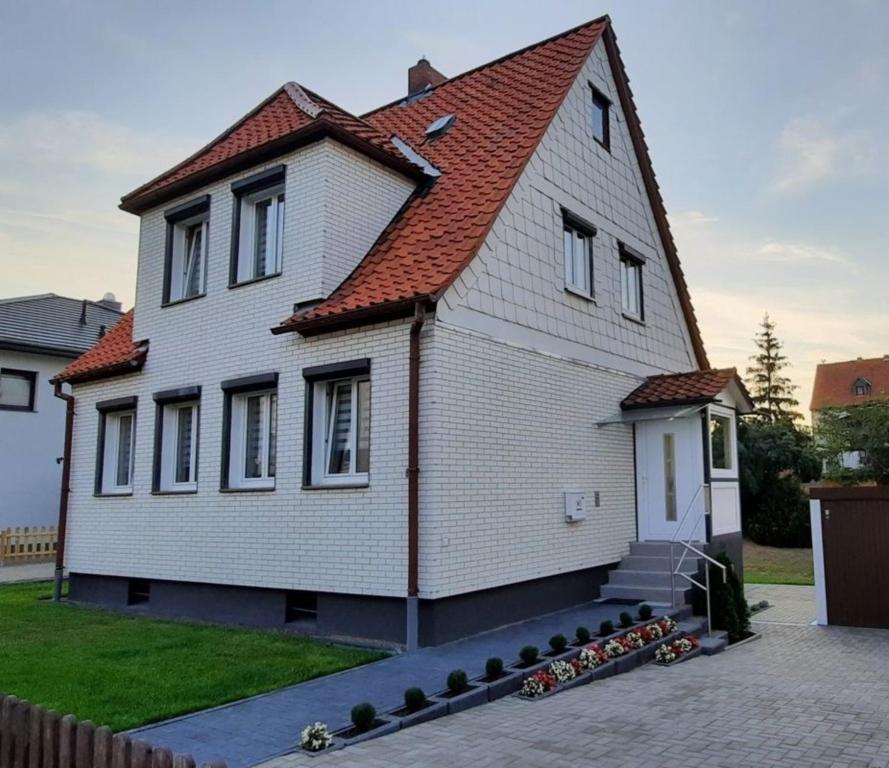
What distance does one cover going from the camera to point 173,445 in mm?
12453

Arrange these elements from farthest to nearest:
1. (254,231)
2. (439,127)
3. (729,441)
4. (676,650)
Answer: (729,441), (439,127), (254,231), (676,650)

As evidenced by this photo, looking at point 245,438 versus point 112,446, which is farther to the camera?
point 112,446

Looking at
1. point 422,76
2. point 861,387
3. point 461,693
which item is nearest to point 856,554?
point 461,693

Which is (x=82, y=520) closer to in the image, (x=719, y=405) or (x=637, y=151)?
(x=719, y=405)

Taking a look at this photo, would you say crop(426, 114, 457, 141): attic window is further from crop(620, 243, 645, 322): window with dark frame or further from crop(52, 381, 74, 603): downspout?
crop(52, 381, 74, 603): downspout

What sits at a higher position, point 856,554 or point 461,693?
point 856,554

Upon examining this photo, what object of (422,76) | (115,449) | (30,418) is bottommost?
(115,449)

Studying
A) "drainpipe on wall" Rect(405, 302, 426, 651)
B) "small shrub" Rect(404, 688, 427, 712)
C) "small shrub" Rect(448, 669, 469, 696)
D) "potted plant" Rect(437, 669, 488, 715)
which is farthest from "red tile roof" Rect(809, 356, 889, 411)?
"small shrub" Rect(404, 688, 427, 712)

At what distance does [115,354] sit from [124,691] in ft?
27.0

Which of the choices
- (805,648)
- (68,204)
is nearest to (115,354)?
(68,204)

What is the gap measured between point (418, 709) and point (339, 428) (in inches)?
179

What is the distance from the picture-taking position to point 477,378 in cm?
986

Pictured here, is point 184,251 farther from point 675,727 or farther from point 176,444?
point 675,727

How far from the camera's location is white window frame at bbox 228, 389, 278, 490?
10.9 meters
